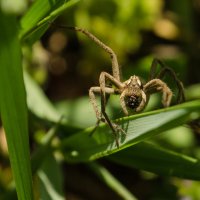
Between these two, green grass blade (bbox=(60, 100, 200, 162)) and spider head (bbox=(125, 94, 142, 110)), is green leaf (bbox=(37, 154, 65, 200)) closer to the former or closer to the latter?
green grass blade (bbox=(60, 100, 200, 162))

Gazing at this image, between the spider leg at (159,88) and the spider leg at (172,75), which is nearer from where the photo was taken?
the spider leg at (159,88)

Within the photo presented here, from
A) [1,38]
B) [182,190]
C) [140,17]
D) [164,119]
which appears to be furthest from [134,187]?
[1,38]

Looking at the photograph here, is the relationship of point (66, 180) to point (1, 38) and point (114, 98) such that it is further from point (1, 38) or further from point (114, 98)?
point (1, 38)

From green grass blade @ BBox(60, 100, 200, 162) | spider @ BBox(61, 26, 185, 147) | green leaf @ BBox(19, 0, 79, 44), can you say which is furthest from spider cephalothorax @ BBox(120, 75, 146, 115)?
green leaf @ BBox(19, 0, 79, 44)

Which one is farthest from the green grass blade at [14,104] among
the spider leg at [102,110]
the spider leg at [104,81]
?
the spider leg at [104,81]

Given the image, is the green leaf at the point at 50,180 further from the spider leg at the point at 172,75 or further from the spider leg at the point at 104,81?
the spider leg at the point at 172,75

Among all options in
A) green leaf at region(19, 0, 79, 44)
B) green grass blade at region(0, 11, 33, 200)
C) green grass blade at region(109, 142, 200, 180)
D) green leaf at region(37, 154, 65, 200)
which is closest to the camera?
green grass blade at region(0, 11, 33, 200)

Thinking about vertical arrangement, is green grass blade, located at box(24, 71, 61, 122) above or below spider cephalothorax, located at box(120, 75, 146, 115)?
below
